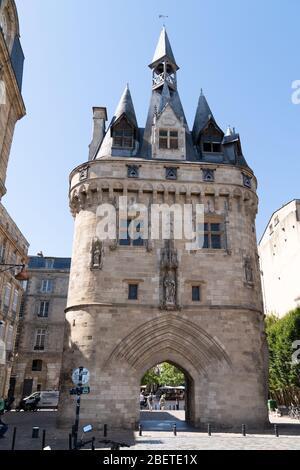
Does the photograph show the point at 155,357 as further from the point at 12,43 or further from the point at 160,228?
the point at 12,43

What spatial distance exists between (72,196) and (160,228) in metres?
5.13

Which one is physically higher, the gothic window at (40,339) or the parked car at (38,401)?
the gothic window at (40,339)

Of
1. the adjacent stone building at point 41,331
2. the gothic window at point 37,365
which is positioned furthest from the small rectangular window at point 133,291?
the gothic window at point 37,365

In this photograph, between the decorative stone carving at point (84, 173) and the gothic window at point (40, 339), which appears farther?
the gothic window at point (40, 339)

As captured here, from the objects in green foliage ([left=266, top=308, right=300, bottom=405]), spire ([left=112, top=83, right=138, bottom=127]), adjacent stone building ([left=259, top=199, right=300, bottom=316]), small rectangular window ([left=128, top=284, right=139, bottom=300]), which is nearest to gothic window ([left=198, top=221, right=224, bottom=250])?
small rectangular window ([left=128, top=284, right=139, bottom=300])

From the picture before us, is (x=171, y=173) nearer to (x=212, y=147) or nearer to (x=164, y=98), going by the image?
(x=212, y=147)

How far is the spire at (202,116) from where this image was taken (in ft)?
75.7

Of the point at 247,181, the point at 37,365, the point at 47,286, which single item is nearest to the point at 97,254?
the point at 247,181

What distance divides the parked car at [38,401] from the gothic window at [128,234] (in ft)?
51.5

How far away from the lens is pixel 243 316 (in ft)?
60.2

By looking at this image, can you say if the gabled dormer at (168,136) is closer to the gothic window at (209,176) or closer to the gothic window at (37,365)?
the gothic window at (209,176)

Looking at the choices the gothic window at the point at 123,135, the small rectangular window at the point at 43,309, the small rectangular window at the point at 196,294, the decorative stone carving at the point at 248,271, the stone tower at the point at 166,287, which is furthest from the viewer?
the small rectangular window at the point at 43,309

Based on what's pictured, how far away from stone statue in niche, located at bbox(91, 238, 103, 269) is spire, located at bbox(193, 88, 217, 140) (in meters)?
8.91

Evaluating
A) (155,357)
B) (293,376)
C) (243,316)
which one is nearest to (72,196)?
(155,357)
